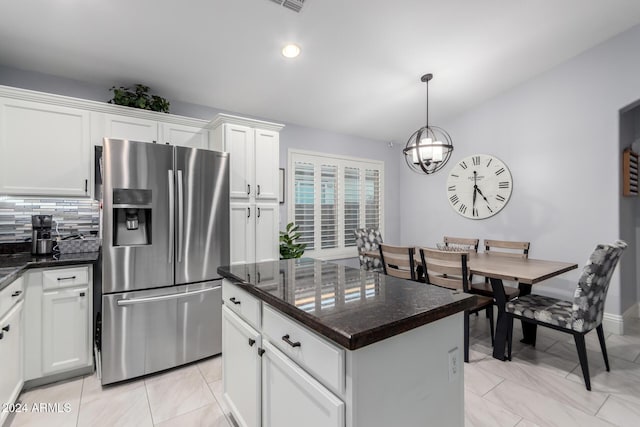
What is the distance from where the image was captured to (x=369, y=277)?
5.66ft

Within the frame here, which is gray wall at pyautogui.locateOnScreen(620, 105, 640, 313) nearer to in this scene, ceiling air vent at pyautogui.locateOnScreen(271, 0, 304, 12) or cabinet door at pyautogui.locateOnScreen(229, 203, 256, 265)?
ceiling air vent at pyautogui.locateOnScreen(271, 0, 304, 12)

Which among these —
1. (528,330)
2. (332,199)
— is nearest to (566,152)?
(528,330)

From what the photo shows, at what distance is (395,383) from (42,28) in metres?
3.32

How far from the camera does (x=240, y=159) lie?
312 centimetres

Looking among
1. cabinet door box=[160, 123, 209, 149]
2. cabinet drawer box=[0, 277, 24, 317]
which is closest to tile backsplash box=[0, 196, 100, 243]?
cabinet drawer box=[0, 277, 24, 317]

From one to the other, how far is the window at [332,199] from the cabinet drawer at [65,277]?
8.06 feet

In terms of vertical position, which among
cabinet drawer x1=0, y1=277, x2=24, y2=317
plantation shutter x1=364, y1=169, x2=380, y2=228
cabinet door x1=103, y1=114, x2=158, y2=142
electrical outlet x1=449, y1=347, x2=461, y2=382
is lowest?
electrical outlet x1=449, y1=347, x2=461, y2=382

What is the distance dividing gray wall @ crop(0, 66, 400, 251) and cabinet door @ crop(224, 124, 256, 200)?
797 millimetres

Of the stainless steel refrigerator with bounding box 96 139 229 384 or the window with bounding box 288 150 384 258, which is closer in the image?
the stainless steel refrigerator with bounding box 96 139 229 384

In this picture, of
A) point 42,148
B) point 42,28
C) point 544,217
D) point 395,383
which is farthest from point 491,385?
point 42,28

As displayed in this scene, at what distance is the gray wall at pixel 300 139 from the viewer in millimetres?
2701

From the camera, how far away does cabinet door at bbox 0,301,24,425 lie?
177 centimetres

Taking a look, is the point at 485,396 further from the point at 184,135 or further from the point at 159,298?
the point at 184,135

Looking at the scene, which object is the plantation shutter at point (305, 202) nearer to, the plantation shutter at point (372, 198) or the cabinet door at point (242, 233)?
the plantation shutter at point (372, 198)
